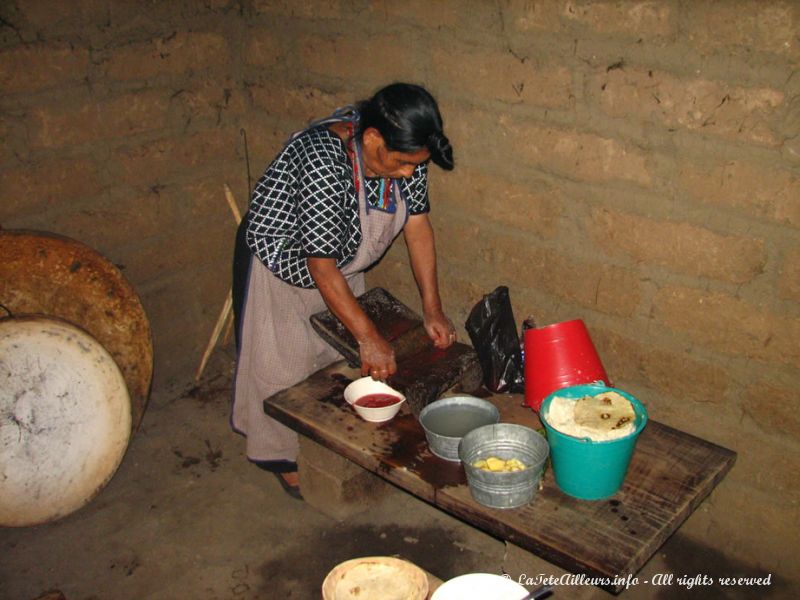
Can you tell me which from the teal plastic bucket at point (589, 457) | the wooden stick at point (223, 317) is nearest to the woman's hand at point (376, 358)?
the teal plastic bucket at point (589, 457)

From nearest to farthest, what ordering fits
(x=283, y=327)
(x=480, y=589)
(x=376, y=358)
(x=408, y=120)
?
(x=480, y=589) → (x=408, y=120) → (x=376, y=358) → (x=283, y=327)

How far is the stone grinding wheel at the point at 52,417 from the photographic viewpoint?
3.29 meters

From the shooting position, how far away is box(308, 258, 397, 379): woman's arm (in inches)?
117

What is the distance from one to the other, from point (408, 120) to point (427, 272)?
36.1 inches

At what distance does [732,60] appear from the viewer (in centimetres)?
258

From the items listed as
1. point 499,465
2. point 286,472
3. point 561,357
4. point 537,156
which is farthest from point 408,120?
point 286,472

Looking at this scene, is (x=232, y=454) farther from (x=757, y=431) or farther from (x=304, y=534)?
(x=757, y=431)

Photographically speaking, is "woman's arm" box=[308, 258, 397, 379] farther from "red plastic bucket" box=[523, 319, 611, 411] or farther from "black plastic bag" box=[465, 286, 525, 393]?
"red plastic bucket" box=[523, 319, 611, 411]

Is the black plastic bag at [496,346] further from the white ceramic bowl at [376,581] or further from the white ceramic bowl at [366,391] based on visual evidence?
the white ceramic bowl at [376,581]

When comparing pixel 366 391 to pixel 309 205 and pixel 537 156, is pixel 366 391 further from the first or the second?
pixel 537 156

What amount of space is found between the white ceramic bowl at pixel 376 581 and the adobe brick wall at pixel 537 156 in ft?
5.48

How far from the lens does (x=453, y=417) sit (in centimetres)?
279

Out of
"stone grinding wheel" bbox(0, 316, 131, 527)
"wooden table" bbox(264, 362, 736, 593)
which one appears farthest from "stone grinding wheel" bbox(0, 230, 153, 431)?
"wooden table" bbox(264, 362, 736, 593)

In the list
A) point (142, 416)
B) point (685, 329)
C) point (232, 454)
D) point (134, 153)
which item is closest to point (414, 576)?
point (685, 329)
